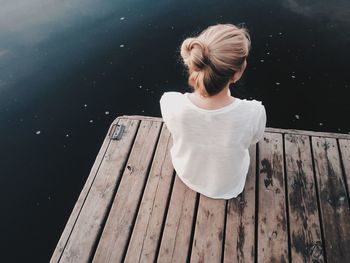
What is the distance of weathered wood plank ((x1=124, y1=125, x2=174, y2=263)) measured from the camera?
6.00 feet

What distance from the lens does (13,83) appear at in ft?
11.8

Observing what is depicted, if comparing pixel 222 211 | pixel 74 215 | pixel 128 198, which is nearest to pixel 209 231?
pixel 222 211

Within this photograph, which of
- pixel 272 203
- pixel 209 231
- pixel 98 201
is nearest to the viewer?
pixel 209 231

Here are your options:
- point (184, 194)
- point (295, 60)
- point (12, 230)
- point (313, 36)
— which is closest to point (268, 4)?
point (313, 36)

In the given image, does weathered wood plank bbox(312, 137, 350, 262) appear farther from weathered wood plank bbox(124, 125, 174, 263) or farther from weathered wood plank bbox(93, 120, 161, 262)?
weathered wood plank bbox(93, 120, 161, 262)

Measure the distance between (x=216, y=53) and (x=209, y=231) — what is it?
42.0 inches

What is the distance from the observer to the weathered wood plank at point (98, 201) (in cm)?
188

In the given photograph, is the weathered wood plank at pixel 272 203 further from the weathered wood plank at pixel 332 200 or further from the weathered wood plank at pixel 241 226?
the weathered wood plank at pixel 332 200

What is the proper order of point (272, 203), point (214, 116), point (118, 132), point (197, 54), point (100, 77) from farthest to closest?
point (100, 77), point (118, 132), point (272, 203), point (214, 116), point (197, 54)

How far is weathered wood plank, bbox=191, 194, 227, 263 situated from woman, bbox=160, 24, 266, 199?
6 centimetres

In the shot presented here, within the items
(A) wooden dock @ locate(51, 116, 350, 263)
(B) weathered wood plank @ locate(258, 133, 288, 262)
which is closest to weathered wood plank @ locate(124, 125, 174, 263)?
(A) wooden dock @ locate(51, 116, 350, 263)

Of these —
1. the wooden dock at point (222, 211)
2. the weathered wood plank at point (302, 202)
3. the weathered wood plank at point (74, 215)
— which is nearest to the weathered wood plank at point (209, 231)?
the wooden dock at point (222, 211)

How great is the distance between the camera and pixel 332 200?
1978 mm

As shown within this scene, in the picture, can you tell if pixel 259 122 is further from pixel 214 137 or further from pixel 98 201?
pixel 98 201
